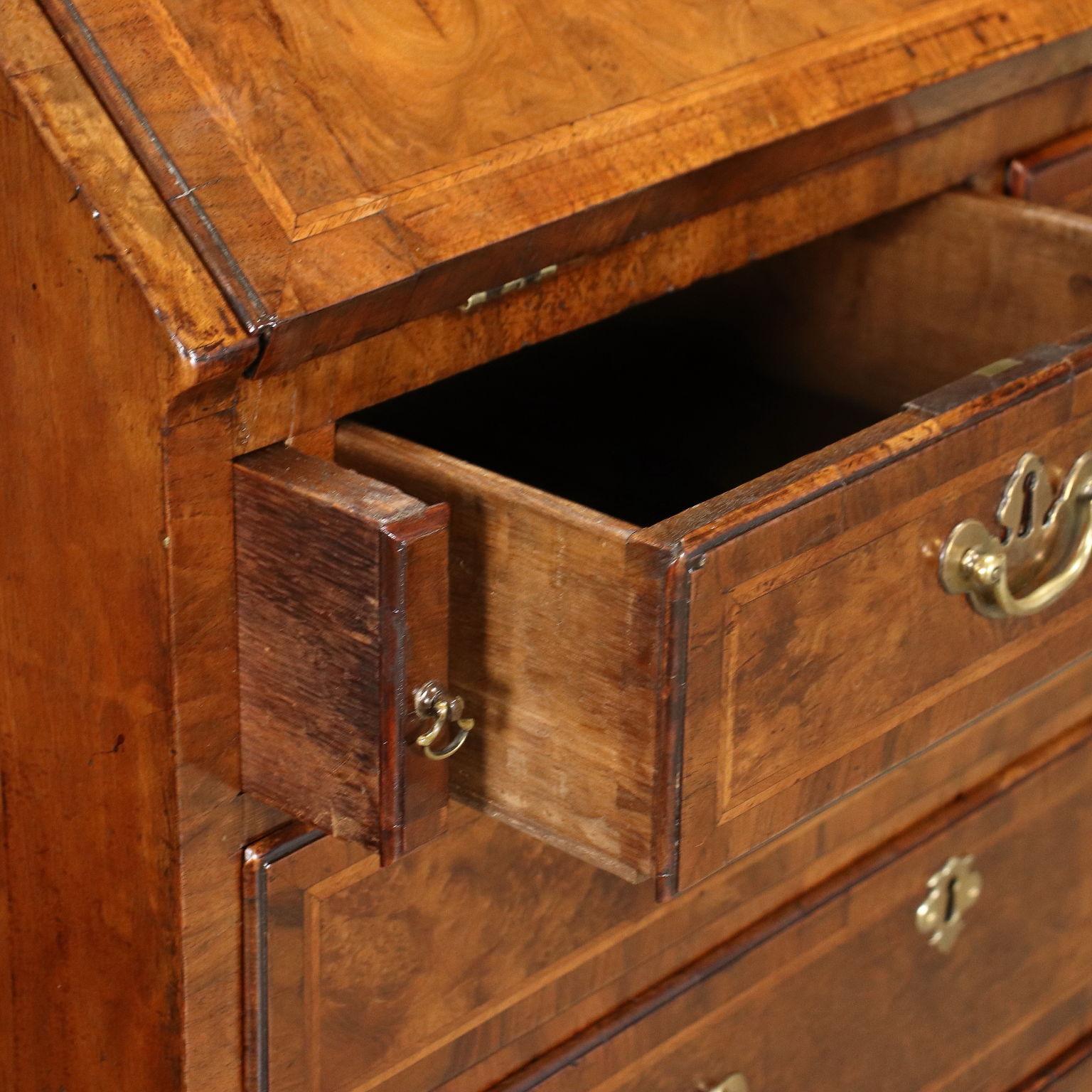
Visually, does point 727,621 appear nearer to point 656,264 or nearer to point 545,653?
point 545,653

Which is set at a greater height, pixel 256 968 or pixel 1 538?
pixel 1 538

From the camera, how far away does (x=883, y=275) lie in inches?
Result: 40.5

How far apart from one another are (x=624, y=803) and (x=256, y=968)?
0.19 m

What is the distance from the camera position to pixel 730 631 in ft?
2.24

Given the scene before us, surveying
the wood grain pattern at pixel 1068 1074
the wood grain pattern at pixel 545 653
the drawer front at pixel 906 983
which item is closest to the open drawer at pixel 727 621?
the wood grain pattern at pixel 545 653

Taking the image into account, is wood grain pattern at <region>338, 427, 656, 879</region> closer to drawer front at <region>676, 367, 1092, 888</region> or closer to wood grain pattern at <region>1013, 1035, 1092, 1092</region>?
drawer front at <region>676, 367, 1092, 888</region>

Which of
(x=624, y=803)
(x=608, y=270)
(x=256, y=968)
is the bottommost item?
(x=256, y=968)

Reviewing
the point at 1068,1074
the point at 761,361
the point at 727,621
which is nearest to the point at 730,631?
the point at 727,621

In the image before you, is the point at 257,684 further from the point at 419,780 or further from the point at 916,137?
the point at 916,137

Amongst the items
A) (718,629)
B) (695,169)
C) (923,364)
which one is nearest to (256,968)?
(718,629)

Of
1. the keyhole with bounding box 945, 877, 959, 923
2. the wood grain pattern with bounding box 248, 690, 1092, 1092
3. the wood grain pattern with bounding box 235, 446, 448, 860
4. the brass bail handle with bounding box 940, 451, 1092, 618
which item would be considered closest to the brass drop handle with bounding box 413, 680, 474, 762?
the wood grain pattern with bounding box 235, 446, 448, 860

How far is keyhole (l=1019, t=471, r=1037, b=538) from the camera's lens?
792 millimetres

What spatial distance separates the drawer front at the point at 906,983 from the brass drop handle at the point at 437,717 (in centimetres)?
29

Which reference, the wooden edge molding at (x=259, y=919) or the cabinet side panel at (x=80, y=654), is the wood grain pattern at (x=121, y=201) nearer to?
the cabinet side panel at (x=80, y=654)
